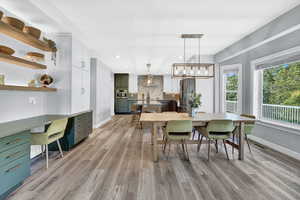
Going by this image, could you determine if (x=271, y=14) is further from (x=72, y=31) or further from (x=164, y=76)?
(x=164, y=76)

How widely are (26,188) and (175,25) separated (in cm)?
386

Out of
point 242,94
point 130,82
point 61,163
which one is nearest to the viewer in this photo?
point 61,163

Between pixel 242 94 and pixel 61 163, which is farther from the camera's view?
pixel 242 94

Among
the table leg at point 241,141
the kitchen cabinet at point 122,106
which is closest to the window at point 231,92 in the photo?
the table leg at point 241,141

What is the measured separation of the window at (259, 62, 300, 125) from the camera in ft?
10.8

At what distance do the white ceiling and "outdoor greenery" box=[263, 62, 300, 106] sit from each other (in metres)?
1.13

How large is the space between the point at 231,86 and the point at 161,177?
162 inches

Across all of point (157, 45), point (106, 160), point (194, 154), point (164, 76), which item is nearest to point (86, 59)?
point (157, 45)

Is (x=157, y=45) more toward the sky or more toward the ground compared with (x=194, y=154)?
more toward the sky

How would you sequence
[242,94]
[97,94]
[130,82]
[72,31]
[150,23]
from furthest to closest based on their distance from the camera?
[130,82], [97,94], [242,94], [72,31], [150,23]

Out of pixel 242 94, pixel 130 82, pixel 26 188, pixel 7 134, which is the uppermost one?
pixel 130 82

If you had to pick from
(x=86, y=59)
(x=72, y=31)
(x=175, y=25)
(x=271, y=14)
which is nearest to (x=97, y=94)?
(x=86, y=59)

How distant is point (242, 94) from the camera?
4602 mm

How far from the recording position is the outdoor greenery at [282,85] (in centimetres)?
328
